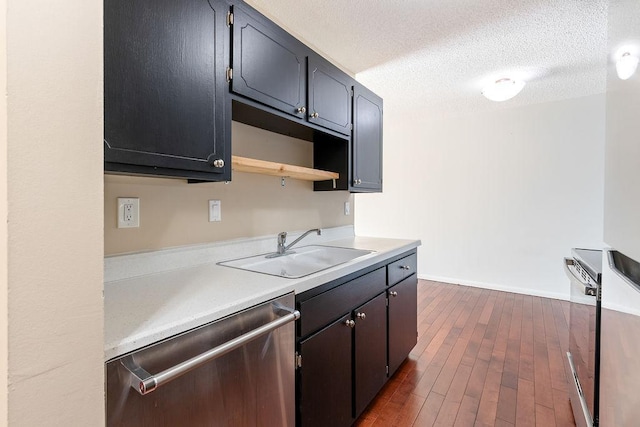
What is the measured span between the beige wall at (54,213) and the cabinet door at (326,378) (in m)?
0.75

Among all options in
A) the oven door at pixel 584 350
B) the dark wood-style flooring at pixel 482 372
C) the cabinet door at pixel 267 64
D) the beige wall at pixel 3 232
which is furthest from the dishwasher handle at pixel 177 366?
the oven door at pixel 584 350

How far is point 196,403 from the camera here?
822 millimetres

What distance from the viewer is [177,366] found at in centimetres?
73

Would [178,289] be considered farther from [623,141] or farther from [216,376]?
[623,141]

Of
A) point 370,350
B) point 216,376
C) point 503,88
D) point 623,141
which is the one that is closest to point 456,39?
point 503,88

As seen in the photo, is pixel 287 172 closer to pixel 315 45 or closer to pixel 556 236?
pixel 315 45

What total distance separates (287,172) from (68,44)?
3.86ft

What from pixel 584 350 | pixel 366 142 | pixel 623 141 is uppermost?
pixel 366 142

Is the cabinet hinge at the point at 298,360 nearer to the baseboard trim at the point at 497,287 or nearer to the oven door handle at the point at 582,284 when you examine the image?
the oven door handle at the point at 582,284

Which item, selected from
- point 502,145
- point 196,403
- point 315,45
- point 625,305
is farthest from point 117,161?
point 502,145

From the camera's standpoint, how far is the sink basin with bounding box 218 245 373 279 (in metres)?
1.64

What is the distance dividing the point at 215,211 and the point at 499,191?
3786 millimetres

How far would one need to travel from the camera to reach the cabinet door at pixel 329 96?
5.82 ft

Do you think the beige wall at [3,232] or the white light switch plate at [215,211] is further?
the white light switch plate at [215,211]
